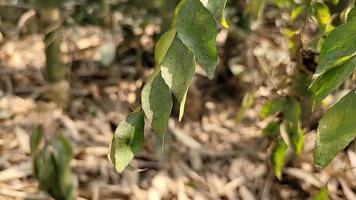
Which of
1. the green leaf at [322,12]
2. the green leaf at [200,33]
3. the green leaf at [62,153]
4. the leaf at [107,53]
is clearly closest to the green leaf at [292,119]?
the green leaf at [322,12]

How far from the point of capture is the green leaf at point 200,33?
0.56 metres

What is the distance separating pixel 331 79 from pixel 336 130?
0.05m

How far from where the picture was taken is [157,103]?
22.3 inches

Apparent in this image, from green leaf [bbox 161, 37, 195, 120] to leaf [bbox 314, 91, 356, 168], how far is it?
0.42ft

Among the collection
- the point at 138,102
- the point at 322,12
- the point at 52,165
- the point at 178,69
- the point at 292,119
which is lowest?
the point at 138,102

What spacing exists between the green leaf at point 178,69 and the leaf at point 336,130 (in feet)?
0.42

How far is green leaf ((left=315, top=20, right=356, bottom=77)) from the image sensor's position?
545 mm

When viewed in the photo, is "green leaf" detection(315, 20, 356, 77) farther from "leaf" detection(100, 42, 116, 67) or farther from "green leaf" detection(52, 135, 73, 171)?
"leaf" detection(100, 42, 116, 67)

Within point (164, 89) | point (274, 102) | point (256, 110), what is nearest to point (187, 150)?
point (256, 110)

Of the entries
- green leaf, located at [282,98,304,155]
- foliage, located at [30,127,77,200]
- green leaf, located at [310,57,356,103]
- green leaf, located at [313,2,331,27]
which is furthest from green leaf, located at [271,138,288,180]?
green leaf, located at [310,57,356,103]

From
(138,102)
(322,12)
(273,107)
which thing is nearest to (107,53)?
(138,102)

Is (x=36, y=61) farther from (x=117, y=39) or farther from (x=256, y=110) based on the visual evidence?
(x=256, y=110)

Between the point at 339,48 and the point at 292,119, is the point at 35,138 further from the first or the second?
the point at 339,48

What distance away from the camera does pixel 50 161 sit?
4.53 ft
